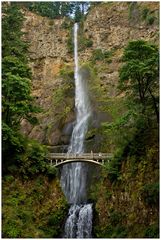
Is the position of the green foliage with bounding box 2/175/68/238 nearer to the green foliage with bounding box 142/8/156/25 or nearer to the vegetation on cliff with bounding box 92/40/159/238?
the vegetation on cliff with bounding box 92/40/159/238

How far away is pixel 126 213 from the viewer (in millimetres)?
23328

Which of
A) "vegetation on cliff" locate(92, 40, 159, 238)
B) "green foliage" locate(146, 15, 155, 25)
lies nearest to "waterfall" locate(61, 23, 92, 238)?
"vegetation on cliff" locate(92, 40, 159, 238)

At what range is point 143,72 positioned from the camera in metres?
22.7

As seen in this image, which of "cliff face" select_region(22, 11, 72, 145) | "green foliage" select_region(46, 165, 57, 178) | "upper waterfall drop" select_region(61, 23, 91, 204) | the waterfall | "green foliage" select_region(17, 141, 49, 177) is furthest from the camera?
"cliff face" select_region(22, 11, 72, 145)

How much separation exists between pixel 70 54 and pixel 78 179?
79.4 ft

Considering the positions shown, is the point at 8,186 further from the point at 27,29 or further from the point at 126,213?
the point at 27,29

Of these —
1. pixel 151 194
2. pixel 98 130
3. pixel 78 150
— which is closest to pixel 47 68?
pixel 98 130

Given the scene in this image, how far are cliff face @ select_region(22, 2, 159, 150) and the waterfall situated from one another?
2.98 ft

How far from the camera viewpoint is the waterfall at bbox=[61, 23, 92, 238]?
26.5 m

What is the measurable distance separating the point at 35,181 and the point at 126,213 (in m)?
6.72

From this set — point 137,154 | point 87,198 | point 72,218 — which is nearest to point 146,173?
point 137,154

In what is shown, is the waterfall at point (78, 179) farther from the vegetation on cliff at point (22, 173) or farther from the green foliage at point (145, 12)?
the green foliage at point (145, 12)

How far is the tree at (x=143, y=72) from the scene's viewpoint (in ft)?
75.2

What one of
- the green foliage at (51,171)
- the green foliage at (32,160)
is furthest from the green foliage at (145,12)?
the green foliage at (51,171)
